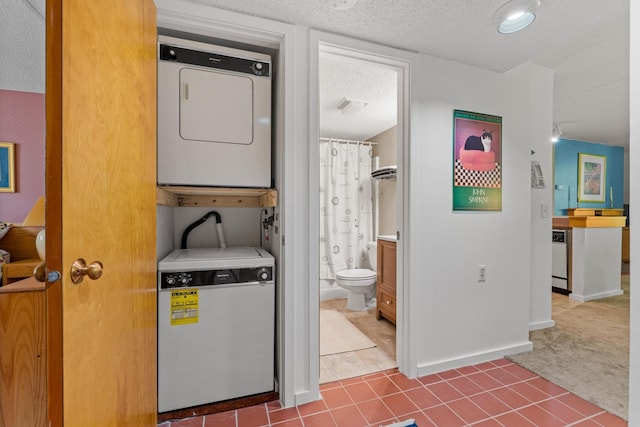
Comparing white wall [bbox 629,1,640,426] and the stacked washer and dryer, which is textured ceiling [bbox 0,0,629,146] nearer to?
the stacked washer and dryer

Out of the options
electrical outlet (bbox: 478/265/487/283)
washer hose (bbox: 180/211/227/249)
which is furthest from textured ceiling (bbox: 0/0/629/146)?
electrical outlet (bbox: 478/265/487/283)

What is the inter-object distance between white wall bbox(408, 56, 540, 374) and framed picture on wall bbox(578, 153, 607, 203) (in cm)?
418

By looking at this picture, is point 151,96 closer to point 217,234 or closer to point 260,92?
point 260,92

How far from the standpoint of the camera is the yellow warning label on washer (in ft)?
4.83

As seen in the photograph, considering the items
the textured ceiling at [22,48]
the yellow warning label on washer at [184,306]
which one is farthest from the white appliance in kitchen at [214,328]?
the textured ceiling at [22,48]

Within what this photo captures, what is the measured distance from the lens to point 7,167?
1369 millimetres

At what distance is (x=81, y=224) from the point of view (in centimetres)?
80

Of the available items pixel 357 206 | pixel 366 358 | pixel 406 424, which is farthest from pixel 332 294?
pixel 406 424

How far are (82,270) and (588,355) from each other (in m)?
3.18

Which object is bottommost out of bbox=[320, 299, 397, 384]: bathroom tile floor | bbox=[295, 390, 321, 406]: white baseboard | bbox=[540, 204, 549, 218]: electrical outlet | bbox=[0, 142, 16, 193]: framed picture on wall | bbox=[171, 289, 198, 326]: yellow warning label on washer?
bbox=[320, 299, 397, 384]: bathroom tile floor

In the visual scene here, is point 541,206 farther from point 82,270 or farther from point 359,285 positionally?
point 82,270

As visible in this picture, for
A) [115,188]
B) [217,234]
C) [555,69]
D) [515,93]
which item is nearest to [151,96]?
[115,188]

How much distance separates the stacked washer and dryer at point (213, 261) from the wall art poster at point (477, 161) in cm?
136

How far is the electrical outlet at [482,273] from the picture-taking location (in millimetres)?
2092
